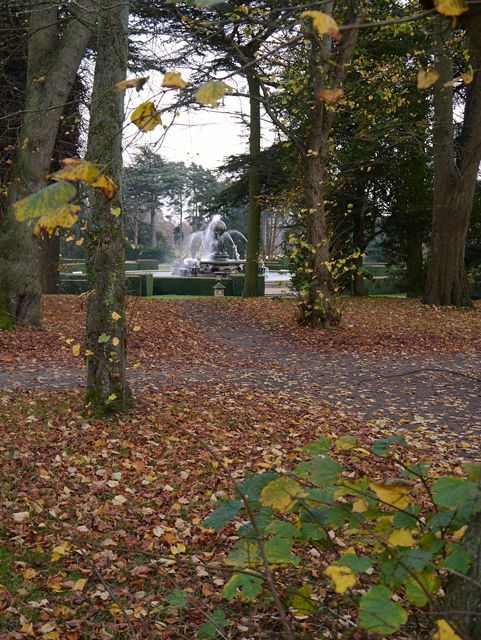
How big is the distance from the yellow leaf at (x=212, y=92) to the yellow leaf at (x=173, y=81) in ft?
0.46

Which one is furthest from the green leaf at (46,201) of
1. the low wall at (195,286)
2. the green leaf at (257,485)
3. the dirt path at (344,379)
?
the low wall at (195,286)

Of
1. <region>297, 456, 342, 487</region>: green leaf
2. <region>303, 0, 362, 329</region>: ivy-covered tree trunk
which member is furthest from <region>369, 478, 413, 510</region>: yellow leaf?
<region>303, 0, 362, 329</region>: ivy-covered tree trunk

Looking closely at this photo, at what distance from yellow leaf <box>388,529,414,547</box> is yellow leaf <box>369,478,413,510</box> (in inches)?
2.7

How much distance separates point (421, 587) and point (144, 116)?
4.87 feet

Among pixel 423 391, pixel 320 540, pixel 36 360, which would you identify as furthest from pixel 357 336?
pixel 320 540

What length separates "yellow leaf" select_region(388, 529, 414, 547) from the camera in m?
1.43

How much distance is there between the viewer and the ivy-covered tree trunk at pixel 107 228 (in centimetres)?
475

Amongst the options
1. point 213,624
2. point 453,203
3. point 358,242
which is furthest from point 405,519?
point 358,242

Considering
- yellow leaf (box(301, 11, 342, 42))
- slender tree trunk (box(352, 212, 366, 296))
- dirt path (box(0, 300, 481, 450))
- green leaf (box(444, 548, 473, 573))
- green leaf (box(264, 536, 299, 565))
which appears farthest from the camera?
slender tree trunk (box(352, 212, 366, 296))

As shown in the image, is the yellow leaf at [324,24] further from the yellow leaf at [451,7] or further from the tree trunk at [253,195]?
the tree trunk at [253,195]

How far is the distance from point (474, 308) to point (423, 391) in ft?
26.5

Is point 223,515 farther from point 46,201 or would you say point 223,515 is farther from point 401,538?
point 46,201

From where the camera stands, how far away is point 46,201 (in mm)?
1228

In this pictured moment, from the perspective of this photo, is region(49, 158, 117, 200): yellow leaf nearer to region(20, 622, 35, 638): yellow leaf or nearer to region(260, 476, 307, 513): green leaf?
region(260, 476, 307, 513): green leaf
